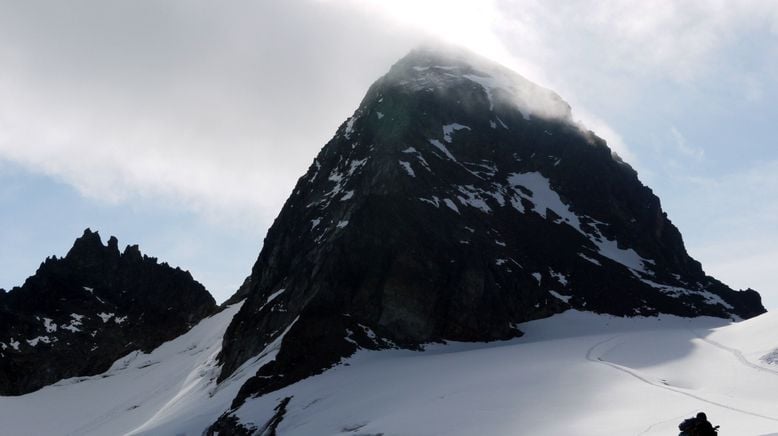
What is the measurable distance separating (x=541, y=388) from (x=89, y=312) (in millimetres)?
98676

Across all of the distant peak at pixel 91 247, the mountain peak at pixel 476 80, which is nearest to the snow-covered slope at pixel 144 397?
the distant peak at pixel 91 247

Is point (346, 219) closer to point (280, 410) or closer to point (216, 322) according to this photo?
point (280, 410)

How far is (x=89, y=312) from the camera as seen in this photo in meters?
115

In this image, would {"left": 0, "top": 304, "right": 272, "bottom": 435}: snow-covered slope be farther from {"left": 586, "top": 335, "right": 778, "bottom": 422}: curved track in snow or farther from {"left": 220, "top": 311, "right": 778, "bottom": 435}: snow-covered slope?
{"left": 586, "top": 335, "right": 778, "bottom": 422}: curved track in snow

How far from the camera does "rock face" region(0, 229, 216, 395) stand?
343 feet

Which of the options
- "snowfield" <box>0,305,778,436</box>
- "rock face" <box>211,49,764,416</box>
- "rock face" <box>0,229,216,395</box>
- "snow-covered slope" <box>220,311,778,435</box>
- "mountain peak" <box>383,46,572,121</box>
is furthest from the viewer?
"rock face" <box>0,229,216,395</box>

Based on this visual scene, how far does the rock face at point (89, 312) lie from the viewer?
105m

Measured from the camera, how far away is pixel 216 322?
364ft

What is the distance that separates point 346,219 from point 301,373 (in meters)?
19.9

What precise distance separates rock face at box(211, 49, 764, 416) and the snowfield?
325 cm

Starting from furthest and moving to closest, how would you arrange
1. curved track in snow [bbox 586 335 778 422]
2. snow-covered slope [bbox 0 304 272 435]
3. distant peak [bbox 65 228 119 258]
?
distant peak [bbox 65 228 119 258] → snow-covered slope [bbox 0 304 272 435] → curved track in snow [bbox 586 335 778 422]

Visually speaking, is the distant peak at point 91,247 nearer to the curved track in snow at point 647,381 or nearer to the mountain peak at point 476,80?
the mountain peak at point 476,80

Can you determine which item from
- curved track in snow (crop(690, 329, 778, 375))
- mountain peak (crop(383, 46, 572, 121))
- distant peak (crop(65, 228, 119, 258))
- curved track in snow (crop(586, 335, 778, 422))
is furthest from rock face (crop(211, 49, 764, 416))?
distant peak (crop(65, 228, 119, 258))

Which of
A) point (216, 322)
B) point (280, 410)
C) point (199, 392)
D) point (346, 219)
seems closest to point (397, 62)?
point (346, 219)
